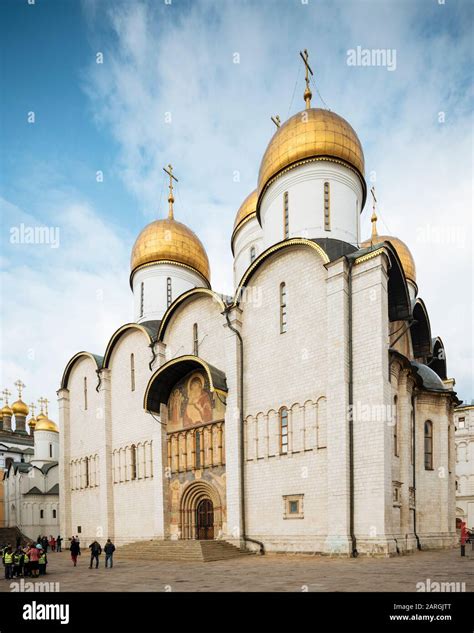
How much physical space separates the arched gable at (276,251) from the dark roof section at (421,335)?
804 cm

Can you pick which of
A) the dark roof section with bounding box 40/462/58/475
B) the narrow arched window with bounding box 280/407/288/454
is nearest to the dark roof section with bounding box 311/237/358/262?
the narrow arched window with bounding box 280/407/288/454

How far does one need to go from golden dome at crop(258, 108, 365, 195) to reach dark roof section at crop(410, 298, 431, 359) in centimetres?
681

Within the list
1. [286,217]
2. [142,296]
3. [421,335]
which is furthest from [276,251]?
[142,296]

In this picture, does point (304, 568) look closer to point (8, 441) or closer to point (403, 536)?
point (403, 536)

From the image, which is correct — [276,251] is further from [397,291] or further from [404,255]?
[404,255]

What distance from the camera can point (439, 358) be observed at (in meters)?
23.9

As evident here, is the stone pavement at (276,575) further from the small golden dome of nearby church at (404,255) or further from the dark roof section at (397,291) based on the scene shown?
the small golden dome of nearby church at (404,255)

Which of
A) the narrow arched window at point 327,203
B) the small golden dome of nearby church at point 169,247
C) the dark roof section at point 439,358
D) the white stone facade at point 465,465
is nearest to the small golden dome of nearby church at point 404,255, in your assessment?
the dark roof section at point 439,358

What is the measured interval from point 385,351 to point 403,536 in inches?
221

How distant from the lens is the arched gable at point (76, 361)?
2516cm

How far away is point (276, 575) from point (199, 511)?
8688 millimetres

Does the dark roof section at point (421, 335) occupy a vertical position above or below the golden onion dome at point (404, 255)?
below
